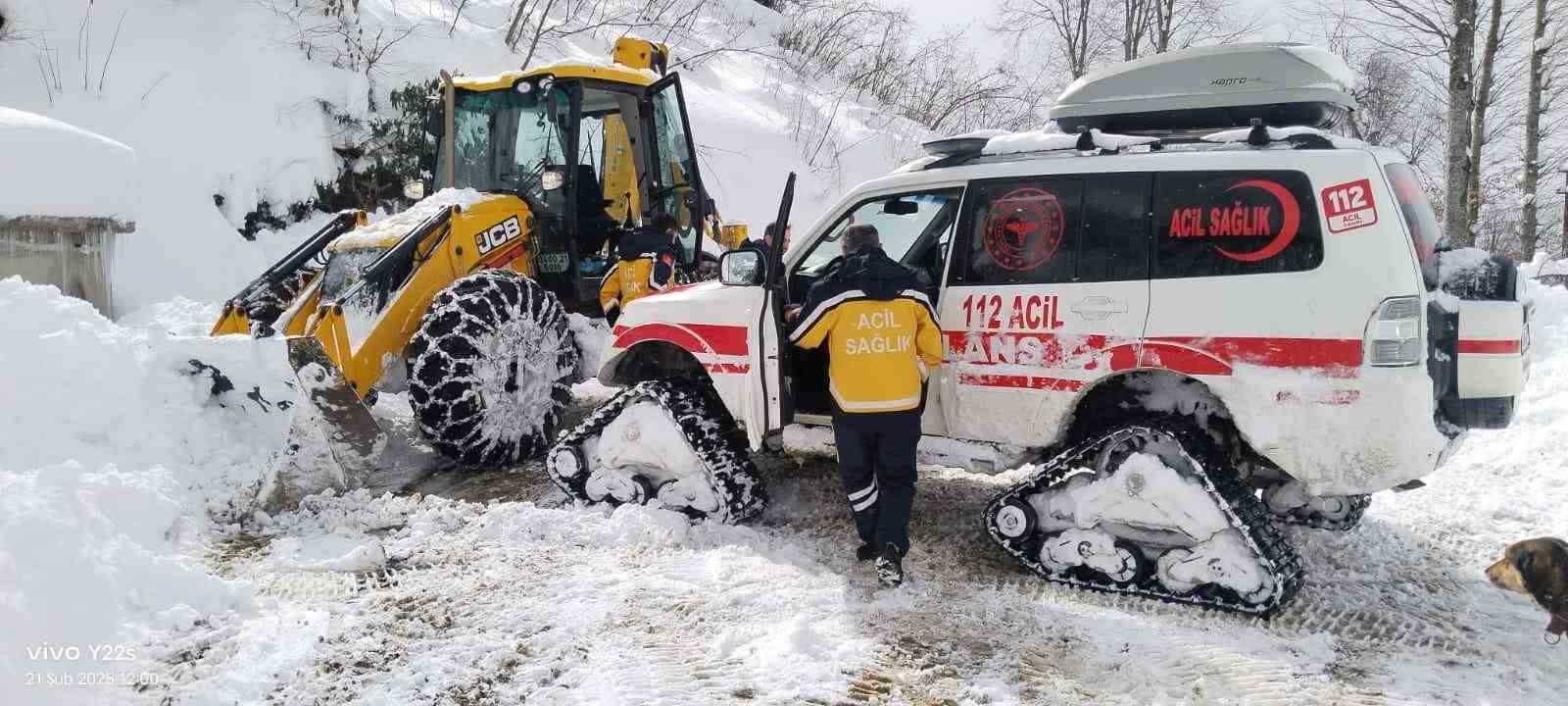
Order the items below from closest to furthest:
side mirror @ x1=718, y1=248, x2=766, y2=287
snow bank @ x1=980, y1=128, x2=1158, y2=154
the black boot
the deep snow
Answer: the deep snow → the black boot → snow bank @ x1=980, y1=128, x2=1158, y2=154 → side mirror @ x1=718, y1=248, x2=766, y2=287

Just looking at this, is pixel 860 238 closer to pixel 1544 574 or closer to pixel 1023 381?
pixel 1023 381

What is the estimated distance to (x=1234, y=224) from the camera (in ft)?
13.2

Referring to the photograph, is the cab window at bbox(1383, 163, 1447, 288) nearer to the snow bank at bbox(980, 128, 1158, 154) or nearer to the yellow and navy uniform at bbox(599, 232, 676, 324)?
the snow bank at bbox(980, 128, 1158, 154)

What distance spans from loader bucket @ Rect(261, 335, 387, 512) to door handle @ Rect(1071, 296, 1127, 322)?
394cm

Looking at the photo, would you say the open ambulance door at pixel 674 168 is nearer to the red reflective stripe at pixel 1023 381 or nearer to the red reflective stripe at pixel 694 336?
the red reflective stripe at pixel 694 336

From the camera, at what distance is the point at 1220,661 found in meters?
3.57

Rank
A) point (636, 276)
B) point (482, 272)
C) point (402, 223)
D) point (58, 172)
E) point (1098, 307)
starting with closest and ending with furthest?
point (1098, 307) → point (482, 272) → point (402, 223) → point (58, 172) → point (636, 276)

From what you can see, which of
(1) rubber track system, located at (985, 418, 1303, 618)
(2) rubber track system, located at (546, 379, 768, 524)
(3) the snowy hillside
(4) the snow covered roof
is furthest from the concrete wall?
(1) rubber track system, located at (985, 418, 1303, 618)

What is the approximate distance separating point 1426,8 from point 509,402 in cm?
1447

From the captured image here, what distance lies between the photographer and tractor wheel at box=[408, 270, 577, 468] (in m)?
5.64

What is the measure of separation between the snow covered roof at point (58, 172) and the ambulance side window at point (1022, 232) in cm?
611

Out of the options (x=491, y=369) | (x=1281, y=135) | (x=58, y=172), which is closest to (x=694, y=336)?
(x=491, y=369)

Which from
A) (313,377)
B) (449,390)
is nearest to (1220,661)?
(449,390)

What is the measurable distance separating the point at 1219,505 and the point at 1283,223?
1198 mm
